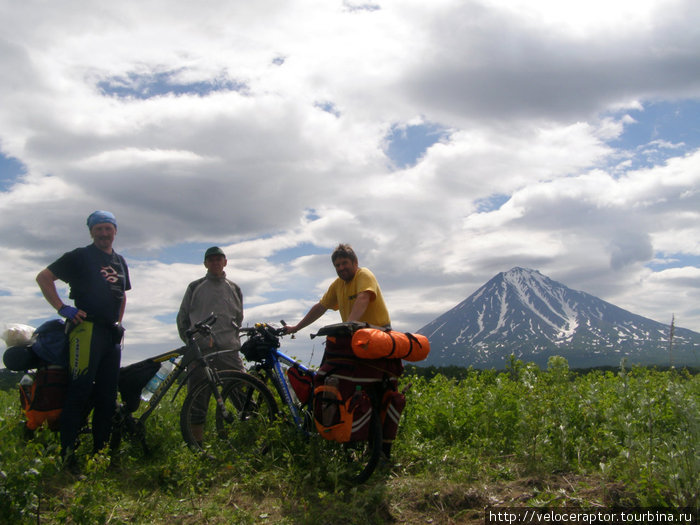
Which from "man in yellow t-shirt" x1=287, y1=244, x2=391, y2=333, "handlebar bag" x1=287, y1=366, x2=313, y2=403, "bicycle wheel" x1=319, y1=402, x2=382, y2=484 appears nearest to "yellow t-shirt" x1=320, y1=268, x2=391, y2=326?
"man in yellow t-shirt" x1=287, y1=244, x2=391, y2=333

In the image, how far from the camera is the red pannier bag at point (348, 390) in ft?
17.2

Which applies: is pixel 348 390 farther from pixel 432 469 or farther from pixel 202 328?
pixel 202 328

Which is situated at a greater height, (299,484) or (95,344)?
(95,344)

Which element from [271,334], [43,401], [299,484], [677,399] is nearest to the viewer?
[677,399]

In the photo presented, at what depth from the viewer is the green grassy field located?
419 centimetres

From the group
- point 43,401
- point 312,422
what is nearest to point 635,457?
point 312,422

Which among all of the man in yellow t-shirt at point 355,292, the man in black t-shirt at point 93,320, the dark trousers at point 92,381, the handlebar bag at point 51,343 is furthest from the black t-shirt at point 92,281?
the man in yellow t-shirt at point 355,292

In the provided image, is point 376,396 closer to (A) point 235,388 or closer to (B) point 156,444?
(A) point 235,388

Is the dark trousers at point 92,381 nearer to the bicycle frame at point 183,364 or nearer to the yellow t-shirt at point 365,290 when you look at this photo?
the bicycle frame at point 183,364

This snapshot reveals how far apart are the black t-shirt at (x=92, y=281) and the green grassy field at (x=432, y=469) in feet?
4.46

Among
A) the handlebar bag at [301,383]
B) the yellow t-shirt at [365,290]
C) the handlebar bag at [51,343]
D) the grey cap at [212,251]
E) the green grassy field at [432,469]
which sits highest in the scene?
the grey cap at [212,251]

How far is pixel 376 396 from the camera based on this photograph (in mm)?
5496

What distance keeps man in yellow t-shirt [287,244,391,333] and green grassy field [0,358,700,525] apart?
142cm

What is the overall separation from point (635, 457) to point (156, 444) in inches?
202
